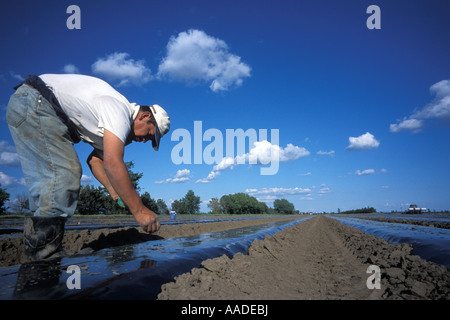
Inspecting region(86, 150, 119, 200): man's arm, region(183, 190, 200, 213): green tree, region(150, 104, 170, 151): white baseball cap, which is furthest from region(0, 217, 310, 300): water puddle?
region(183, 190, 200, 213): green tree

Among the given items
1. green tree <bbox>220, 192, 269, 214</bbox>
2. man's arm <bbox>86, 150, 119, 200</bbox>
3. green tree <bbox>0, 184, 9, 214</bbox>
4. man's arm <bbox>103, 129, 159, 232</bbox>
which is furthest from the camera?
green tree <bbox>220, 192, 269, 214</bbox>

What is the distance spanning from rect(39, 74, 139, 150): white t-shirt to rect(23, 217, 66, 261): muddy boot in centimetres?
91

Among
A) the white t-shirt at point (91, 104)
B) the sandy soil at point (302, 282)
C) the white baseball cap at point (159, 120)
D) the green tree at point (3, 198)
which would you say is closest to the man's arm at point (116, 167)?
the white t-shirt at point (91, 104)

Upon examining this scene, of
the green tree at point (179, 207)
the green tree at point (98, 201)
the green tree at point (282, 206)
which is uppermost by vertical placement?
the green tree at point (98, 201)

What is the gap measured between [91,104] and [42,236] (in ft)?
4.35

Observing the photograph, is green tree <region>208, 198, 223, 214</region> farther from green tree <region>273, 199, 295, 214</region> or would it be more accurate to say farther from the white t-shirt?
the white t-shirt

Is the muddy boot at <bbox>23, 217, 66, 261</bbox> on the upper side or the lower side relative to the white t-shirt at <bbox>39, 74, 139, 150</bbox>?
lower

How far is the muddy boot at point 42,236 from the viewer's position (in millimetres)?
2127

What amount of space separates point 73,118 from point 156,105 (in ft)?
2.67

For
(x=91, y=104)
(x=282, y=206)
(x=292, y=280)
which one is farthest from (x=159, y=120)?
(x=282, y=206)

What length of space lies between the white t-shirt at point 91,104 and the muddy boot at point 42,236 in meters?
0.91

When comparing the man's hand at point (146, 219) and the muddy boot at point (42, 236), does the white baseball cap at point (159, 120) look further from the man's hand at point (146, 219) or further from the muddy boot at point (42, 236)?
the muddy boot at point (42, 236)

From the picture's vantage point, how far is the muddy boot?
2.13 metres

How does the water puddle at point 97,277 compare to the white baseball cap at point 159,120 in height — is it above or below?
below
